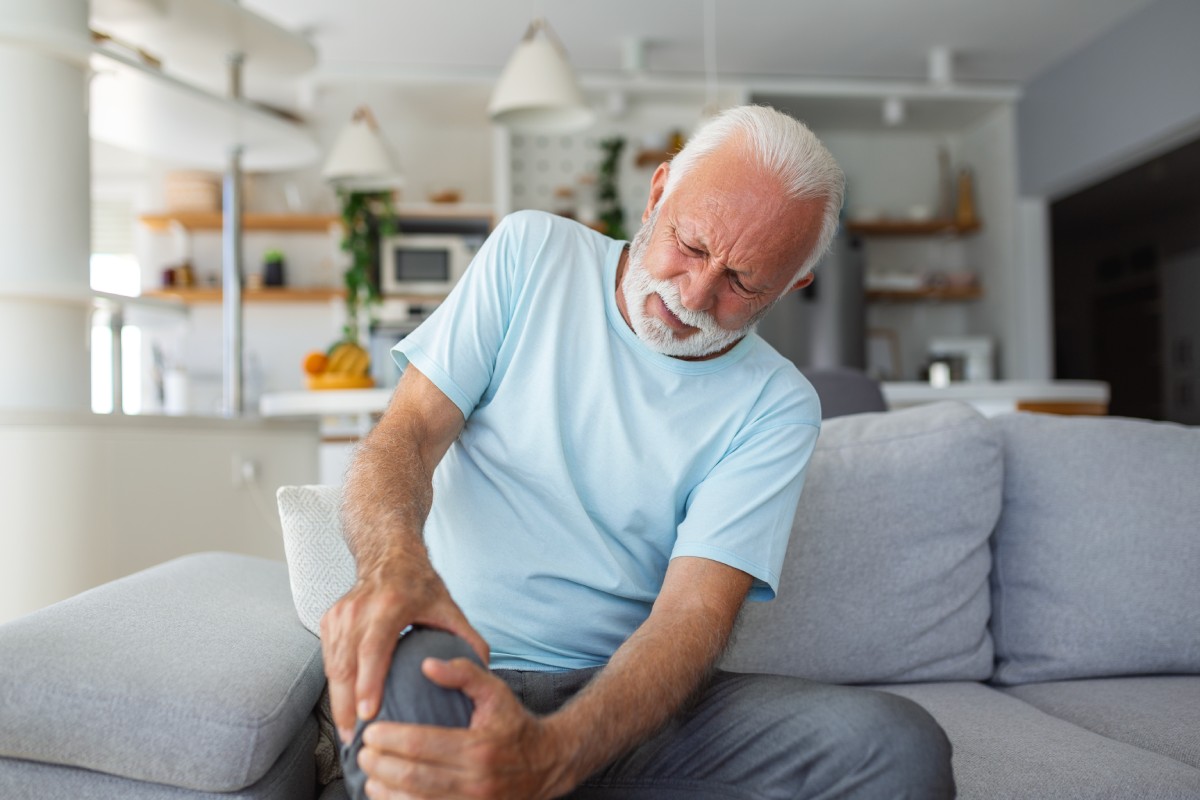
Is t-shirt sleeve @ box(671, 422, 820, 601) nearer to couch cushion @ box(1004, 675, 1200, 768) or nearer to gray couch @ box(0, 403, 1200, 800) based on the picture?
gray couch @ box(0, 403, 1200, 800)

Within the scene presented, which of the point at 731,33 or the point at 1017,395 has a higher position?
the point at 731,33

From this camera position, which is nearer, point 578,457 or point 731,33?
point 578,457

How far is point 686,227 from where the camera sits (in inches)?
51.2

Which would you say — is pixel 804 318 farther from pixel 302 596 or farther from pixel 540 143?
pixel 302 596

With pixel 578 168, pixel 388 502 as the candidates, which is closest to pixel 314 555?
pixel 388 502

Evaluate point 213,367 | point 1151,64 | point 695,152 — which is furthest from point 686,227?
point 213,367

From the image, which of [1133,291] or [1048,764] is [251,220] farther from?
[1133,291]

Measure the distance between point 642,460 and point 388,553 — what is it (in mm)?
409

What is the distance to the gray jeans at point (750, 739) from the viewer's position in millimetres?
910

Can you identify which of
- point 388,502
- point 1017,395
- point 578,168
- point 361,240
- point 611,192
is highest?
point 578,168

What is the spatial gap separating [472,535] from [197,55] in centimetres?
248

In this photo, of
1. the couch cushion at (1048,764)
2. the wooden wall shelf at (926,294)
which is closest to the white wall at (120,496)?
the couch cushion at (1048,764)

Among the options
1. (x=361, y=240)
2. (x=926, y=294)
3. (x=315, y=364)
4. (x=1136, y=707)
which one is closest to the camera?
(x=1136, y=707)

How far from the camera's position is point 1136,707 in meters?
1.52
